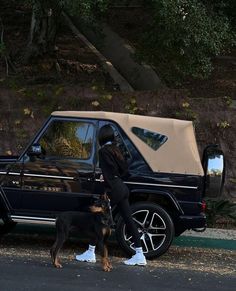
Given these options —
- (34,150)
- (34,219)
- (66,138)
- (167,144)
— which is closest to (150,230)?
(167,144)

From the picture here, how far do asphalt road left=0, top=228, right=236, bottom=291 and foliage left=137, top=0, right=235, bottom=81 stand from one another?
12.3ft

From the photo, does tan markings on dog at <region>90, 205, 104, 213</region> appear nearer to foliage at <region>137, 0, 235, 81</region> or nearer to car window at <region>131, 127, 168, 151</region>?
car window at <region>131, 127, 168, 151</region>

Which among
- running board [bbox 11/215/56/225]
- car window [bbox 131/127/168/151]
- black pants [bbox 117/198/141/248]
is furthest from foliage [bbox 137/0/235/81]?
running board [bbox 11/215/56/225]

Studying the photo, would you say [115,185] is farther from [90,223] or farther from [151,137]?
[151,137]

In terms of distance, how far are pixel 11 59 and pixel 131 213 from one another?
9578 mm

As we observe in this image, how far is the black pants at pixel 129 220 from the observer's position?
→ 741 centimetres

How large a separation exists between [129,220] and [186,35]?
4.16 meters

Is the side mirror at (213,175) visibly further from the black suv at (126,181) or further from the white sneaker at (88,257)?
the white sneaker at (88,257)

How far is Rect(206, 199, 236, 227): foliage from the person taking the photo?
33.6 ft

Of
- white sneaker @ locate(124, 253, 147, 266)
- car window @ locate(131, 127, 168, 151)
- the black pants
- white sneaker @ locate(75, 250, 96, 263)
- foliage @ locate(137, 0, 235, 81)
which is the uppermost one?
foliage @ locate(137, 0, 235, 81)

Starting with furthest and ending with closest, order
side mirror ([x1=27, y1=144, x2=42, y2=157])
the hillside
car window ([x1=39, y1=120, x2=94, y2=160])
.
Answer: the hillside, car window ([x1=39, y1=120, x2=94, y2=160]), side mirror ([x1=27, y1=144, x2=42, y2=157])

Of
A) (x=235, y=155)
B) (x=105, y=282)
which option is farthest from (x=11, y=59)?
(x=105, y=282)

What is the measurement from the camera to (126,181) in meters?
7.77

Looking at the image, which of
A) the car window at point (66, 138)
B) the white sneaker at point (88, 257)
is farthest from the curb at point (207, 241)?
the car window at point (66, 138)
